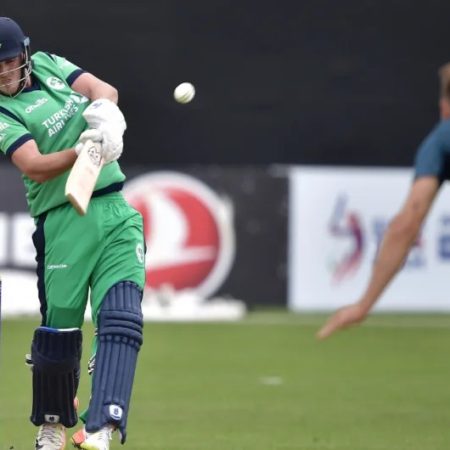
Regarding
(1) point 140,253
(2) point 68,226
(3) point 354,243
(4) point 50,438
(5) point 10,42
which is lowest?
(3) point 354,243

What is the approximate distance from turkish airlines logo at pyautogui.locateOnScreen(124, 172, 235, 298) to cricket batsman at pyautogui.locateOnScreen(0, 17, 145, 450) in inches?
338

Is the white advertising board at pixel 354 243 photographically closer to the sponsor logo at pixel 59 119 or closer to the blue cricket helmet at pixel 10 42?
the sponsor logo at pixel 59 119

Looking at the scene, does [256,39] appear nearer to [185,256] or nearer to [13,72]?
[185,256]

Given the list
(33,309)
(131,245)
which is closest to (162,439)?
(131,245)

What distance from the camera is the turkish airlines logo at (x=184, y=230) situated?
15688 mm

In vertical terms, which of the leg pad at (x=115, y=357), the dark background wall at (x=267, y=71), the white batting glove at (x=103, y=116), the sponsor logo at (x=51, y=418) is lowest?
the dark background wall at (x=267, y=71)

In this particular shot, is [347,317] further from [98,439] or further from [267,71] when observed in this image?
[267,71]

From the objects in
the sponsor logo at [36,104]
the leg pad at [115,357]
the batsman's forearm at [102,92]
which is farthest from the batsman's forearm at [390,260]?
the sponsor logo at [36,104]

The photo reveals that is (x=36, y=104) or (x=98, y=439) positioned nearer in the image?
(x=98, y=439)

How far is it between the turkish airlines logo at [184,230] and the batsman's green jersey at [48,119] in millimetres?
8606

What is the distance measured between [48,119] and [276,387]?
3.94 m

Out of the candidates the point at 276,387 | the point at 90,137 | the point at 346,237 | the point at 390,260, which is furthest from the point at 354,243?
the point at 390,260

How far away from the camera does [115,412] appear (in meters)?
6.51

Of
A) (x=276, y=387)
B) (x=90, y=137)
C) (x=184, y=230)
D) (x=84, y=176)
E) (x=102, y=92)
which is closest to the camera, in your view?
(x=84, y=176)
